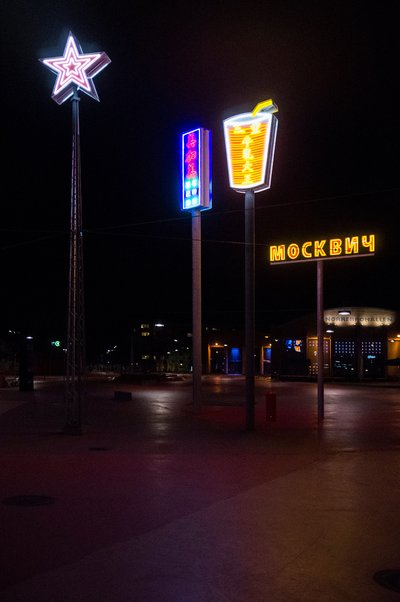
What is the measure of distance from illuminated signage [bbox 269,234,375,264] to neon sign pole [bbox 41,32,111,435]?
30.2 ft

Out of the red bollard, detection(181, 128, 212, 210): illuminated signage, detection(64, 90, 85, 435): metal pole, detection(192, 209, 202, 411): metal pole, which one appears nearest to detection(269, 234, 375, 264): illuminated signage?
detection(192, 209, 202, 411): metal pole

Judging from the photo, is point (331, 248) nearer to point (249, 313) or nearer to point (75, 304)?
point (249, 313)

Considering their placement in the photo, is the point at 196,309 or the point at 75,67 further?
the point at 196,309

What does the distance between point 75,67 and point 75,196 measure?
10.6 feet

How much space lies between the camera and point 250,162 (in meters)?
19.9

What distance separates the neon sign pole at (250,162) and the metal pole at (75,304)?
15.1ft

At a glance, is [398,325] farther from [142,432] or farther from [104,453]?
[104,453]

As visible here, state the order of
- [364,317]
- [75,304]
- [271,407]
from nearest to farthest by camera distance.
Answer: [75,304] < [271,407] < [364,317]

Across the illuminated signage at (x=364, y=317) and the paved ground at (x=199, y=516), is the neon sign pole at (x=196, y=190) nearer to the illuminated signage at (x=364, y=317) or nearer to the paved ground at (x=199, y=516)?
the paved ground at (x=199, y=516)

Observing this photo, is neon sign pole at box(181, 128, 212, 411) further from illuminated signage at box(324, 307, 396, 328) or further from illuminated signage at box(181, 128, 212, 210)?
illuminated signage at box(324, 307, 396, 328)

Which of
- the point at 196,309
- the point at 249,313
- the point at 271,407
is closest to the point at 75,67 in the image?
the point at 249,313

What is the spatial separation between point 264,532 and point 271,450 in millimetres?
7241

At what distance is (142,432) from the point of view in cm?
1856

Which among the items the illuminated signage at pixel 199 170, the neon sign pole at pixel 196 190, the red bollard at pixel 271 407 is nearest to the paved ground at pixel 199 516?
the red bollard at pixel 271 407
